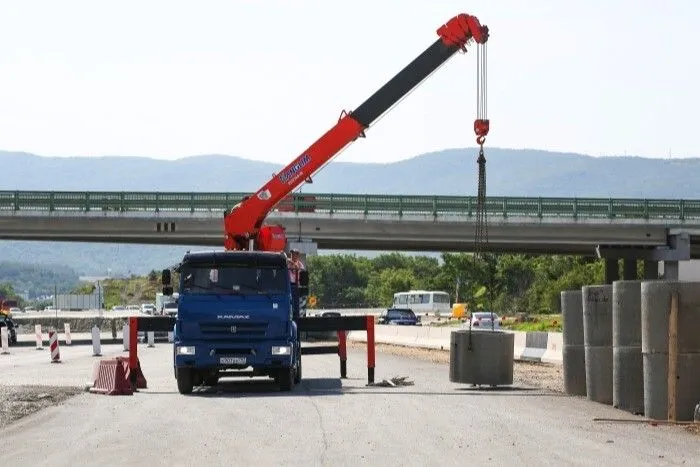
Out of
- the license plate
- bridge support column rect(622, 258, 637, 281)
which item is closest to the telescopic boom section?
the license plate

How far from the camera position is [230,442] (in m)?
17.3

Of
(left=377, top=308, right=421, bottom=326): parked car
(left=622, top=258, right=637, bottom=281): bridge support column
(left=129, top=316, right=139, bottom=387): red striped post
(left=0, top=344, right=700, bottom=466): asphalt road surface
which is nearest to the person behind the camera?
(left=0, top=344, right=700, bottom=466): asphalt road surface

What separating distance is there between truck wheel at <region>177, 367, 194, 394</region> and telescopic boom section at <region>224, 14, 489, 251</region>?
350 inches

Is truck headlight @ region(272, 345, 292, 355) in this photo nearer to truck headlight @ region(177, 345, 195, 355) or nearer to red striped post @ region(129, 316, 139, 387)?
truck headlight @ region(177, 345, 195, 355)

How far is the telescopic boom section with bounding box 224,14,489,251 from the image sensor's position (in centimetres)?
3616

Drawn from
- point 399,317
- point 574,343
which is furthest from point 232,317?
point 399,317

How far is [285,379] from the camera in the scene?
89.2 ft

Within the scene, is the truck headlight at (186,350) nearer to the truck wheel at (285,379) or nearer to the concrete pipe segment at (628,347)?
the truck wheel at (285,379)

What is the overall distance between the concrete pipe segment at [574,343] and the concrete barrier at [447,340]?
3.85 meters

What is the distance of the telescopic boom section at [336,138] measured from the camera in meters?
36.2

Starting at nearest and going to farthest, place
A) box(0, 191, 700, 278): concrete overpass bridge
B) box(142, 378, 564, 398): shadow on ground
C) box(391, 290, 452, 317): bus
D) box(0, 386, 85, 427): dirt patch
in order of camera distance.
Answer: box(0, 386, 85, 427): dirt patch
box(142, 378, 564, 398): shadow on ground
box(0, 191, 700, 278): concrete overpass bridge
box(391, 290, 452, 317): bus

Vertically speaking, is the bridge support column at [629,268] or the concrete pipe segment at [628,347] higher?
the bridge support column at [629,268]

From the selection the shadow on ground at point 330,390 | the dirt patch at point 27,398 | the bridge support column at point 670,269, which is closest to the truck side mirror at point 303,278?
the shadow on ground at point 330,390

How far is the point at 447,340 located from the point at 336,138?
21694 millimetres
